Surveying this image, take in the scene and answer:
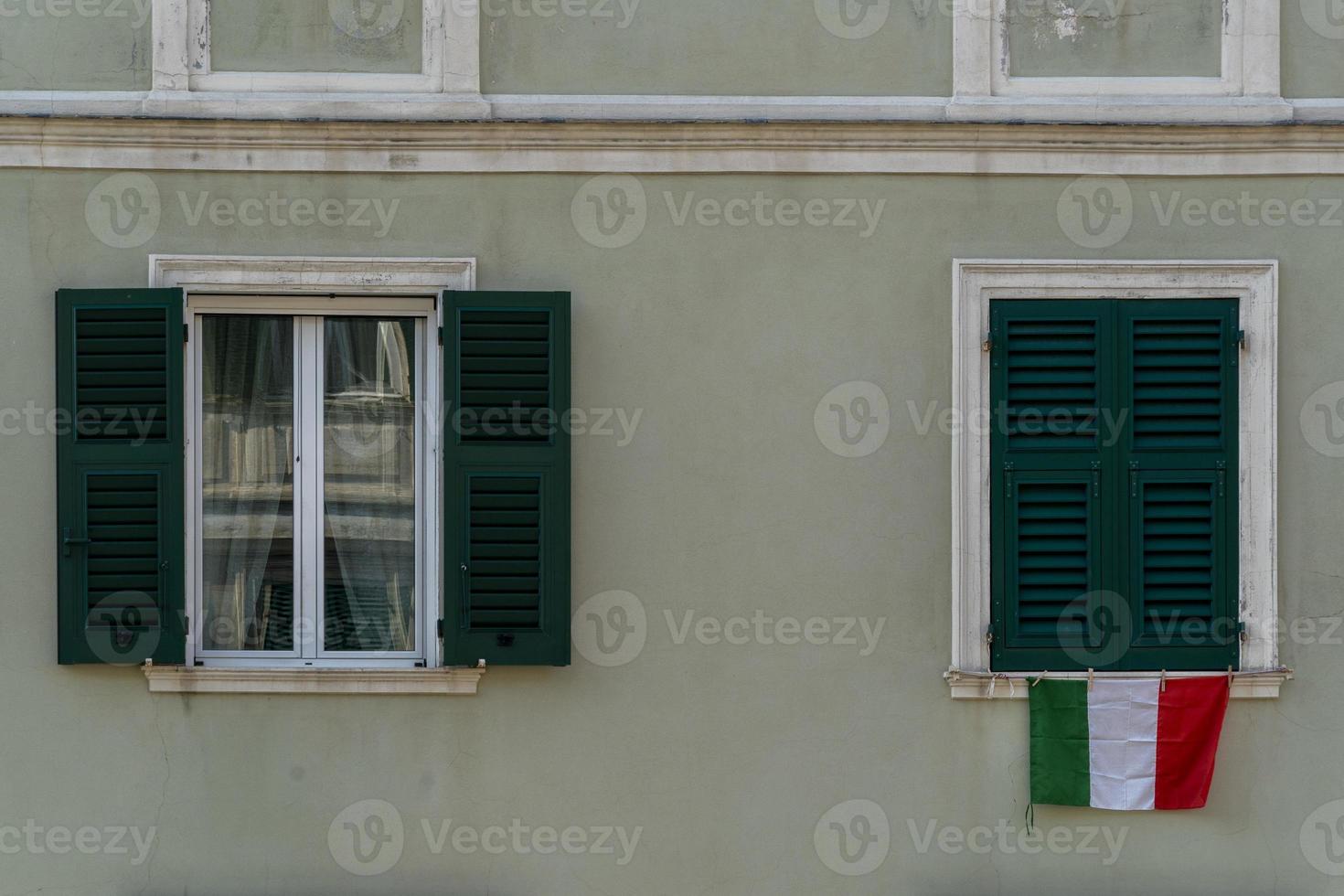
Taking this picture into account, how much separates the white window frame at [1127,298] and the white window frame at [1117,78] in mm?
747

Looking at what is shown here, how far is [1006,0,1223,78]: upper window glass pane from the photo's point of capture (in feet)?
21.1

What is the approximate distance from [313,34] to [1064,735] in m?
4.44

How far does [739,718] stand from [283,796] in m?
2.00

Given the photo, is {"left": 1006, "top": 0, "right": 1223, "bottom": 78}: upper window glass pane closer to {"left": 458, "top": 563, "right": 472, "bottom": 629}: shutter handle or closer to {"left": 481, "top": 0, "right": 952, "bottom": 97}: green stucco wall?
{"left": 481, "top": 0, "right": 952, "bottom": 97}: green stucco wall

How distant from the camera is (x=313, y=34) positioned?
6.39 meters

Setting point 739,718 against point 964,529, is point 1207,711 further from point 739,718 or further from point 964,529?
point 739,718

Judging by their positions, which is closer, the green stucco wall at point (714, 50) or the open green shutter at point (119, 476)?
the open green shutter at point (119, 476)

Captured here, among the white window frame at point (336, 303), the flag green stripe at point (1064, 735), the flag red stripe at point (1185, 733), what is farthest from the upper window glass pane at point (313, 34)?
the flag red stripe at point (1185, 733)

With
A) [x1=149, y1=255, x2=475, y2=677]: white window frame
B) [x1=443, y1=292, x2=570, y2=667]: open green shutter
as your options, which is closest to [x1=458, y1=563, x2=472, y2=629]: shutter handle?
[x1=443, y1=292, x2=570, y2=667]: open green shutter

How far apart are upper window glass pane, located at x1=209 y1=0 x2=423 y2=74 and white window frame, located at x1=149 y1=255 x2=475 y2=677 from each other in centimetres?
85

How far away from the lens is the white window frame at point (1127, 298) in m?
6.38

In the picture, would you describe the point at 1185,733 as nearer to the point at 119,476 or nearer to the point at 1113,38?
the point at 1113,38

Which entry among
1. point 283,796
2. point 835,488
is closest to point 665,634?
point 835,488

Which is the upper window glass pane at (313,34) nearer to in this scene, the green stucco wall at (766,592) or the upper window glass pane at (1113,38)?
the green stucco wall at (766,592)
